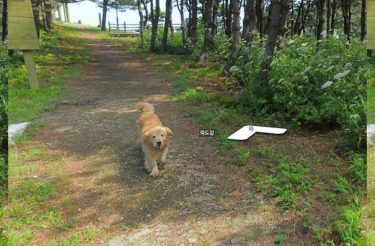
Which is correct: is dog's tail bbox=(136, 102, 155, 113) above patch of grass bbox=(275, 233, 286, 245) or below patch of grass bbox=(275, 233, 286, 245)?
above

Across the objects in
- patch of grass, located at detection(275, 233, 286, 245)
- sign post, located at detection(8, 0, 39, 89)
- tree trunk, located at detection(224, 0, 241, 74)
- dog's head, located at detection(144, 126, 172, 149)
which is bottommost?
patch of grass, located at detection(275, 233, 286, 245)

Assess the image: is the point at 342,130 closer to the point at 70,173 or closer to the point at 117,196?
the point at 117,196

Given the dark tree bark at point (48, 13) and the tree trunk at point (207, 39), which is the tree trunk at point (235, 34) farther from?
the dark tree bark at point (48, 13)

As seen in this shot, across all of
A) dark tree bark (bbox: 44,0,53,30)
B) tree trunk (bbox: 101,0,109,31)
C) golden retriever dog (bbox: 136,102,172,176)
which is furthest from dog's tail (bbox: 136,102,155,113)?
dark tree bark (bbox: 44,0,53,30)

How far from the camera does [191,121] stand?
21.9 feet

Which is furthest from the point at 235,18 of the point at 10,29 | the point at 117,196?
the point at 10,29

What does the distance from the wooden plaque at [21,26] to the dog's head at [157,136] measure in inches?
83.6

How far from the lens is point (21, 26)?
138 inches

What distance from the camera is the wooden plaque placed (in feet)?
11.2

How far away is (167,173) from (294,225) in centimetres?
197

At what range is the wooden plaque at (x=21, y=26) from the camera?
343 centimetres

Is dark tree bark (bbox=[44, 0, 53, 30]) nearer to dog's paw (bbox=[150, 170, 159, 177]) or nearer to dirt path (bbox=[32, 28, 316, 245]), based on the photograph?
dirt path (bbox=[32, 28, 316, 245])

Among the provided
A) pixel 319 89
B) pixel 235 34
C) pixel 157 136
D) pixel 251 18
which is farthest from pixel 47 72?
pixel 235 34

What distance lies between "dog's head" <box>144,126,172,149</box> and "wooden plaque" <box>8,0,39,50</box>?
2.12 metres
